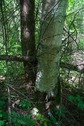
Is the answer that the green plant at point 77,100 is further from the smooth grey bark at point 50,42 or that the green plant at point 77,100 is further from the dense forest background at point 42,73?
the smooth grey bark at point 50,42

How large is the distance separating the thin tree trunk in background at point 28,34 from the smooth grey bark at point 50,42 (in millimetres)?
356

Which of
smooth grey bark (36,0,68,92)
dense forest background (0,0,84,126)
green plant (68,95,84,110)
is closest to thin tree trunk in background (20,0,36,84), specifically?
dense forest background (0,0,84,126)

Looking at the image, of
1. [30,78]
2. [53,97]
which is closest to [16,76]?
[30,78]

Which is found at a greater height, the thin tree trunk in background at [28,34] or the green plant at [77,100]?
the thin tree trunk in background at [28,34]

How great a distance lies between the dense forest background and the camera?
228 cm

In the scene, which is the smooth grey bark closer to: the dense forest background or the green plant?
the dense forest background

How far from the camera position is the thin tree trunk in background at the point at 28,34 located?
292 centimetres

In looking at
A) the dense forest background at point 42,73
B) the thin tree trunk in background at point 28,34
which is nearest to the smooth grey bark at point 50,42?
the dense forest background at point 42,73

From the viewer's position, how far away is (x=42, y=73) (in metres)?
2.59

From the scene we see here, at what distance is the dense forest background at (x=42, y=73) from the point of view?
89.9 inches

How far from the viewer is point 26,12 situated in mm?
2941

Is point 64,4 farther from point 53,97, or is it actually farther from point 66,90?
point 66,90

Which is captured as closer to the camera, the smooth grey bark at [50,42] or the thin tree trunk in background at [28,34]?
the smooth grey bark at [50,42]

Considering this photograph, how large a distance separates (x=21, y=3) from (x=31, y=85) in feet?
4.28
